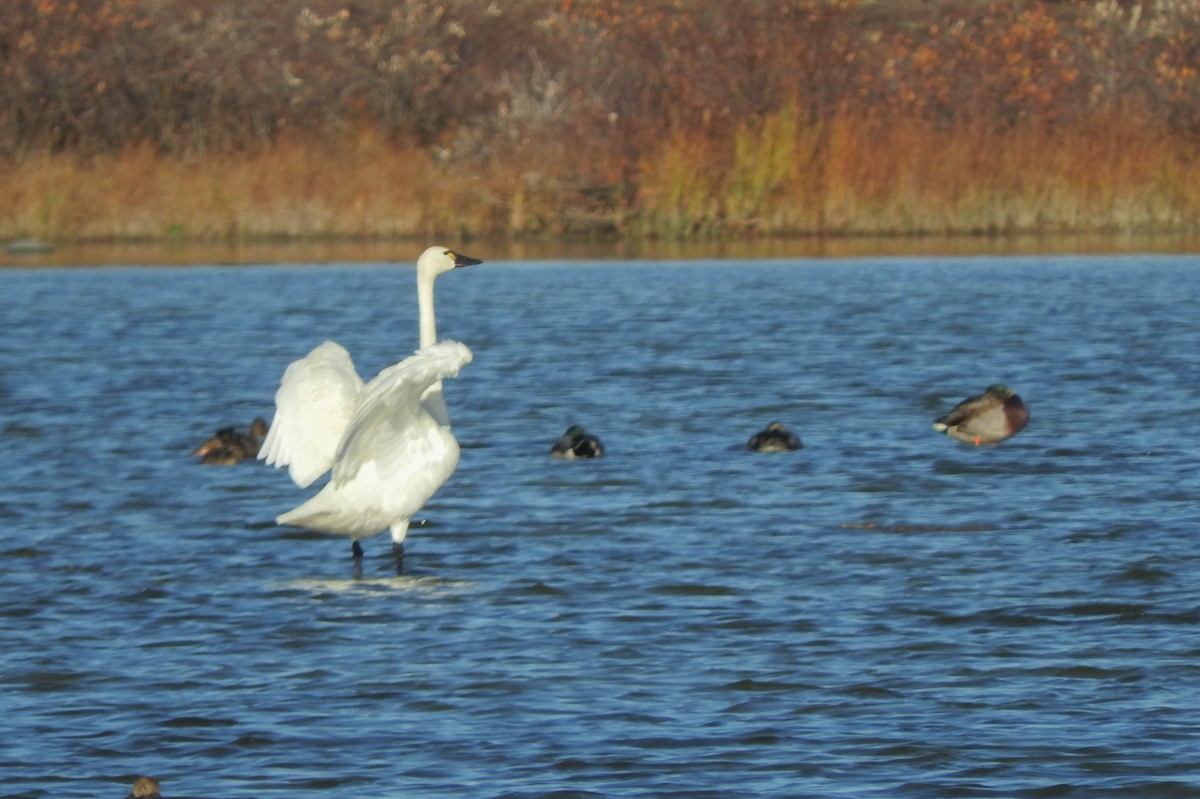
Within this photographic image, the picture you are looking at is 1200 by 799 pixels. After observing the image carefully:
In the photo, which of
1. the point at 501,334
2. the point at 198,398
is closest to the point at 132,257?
the point at 501,334

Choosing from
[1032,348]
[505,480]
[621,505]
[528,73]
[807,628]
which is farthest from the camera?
[528,73]

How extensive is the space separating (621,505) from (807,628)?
3.00 m

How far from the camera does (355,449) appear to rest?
28.8ft

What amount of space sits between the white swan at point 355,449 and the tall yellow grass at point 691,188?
18676 millimetres

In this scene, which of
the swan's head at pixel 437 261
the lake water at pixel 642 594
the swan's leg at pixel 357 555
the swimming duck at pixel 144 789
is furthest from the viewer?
the swan's head at pixel 437 261

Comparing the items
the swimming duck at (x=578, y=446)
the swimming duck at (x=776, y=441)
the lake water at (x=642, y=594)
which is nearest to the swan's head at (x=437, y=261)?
the lake water at (x=642, y=594)

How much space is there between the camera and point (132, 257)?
29109 millimetres

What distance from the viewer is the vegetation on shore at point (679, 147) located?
2767 cm

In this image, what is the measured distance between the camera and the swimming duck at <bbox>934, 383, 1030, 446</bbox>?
12625 mm

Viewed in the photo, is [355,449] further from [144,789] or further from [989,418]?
[989,418]

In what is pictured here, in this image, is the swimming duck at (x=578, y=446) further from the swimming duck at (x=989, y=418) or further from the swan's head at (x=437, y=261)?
the swimming duck at (x=989, y=418)

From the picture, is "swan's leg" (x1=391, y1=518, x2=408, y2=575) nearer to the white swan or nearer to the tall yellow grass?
the white swan

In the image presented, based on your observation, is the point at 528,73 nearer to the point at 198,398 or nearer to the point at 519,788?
the point at 198,398

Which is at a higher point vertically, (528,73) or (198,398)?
(528,73)
